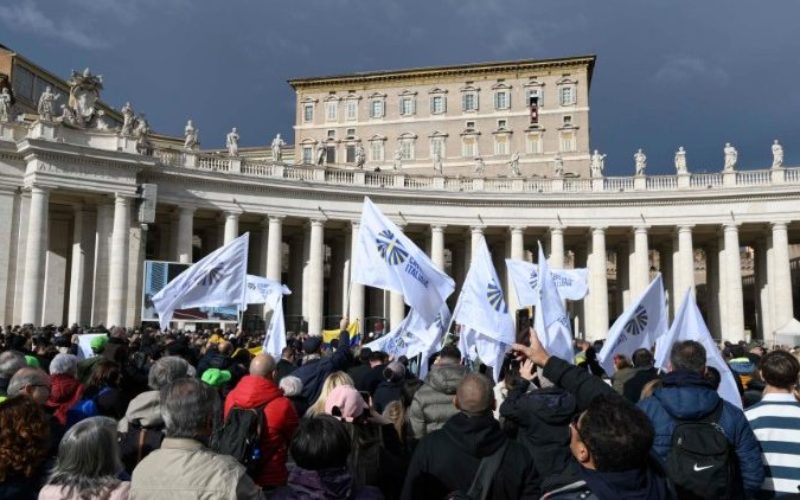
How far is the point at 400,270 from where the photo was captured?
14.6 m

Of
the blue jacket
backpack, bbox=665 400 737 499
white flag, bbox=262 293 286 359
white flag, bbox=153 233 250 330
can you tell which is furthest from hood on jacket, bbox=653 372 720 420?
white flag, bbox=153 233 250 330

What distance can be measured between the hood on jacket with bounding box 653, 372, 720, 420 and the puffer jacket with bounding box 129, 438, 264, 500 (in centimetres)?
346

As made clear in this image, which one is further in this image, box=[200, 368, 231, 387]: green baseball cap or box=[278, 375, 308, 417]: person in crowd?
box=[200, 368, 231, 387]: green baseball cap

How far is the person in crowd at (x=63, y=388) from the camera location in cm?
757

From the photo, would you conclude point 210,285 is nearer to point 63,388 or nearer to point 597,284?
point 63,388

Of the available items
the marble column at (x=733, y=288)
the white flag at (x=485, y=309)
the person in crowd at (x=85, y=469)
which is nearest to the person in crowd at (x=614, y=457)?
the person in crowd at (x=85, y=469)

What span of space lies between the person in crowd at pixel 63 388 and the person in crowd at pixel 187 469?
136 inches

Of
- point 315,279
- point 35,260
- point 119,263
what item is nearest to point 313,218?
point 315,279

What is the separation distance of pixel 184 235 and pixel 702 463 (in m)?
39.6

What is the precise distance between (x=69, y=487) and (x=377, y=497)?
2.03 meters

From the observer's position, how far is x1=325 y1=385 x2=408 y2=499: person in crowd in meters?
6.01

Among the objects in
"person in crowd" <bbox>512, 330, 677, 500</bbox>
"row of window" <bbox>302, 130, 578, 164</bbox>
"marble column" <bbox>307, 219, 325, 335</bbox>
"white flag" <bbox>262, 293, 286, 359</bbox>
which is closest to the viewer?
"person in crowd" <bbox>512, 330, 677, 500</bbox>

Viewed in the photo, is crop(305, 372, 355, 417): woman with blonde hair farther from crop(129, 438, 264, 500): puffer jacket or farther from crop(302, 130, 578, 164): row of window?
crop(302, 130, 578, 164): row of window

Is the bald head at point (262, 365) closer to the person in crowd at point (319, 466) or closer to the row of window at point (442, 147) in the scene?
the person in crowd at point (319, 466)
